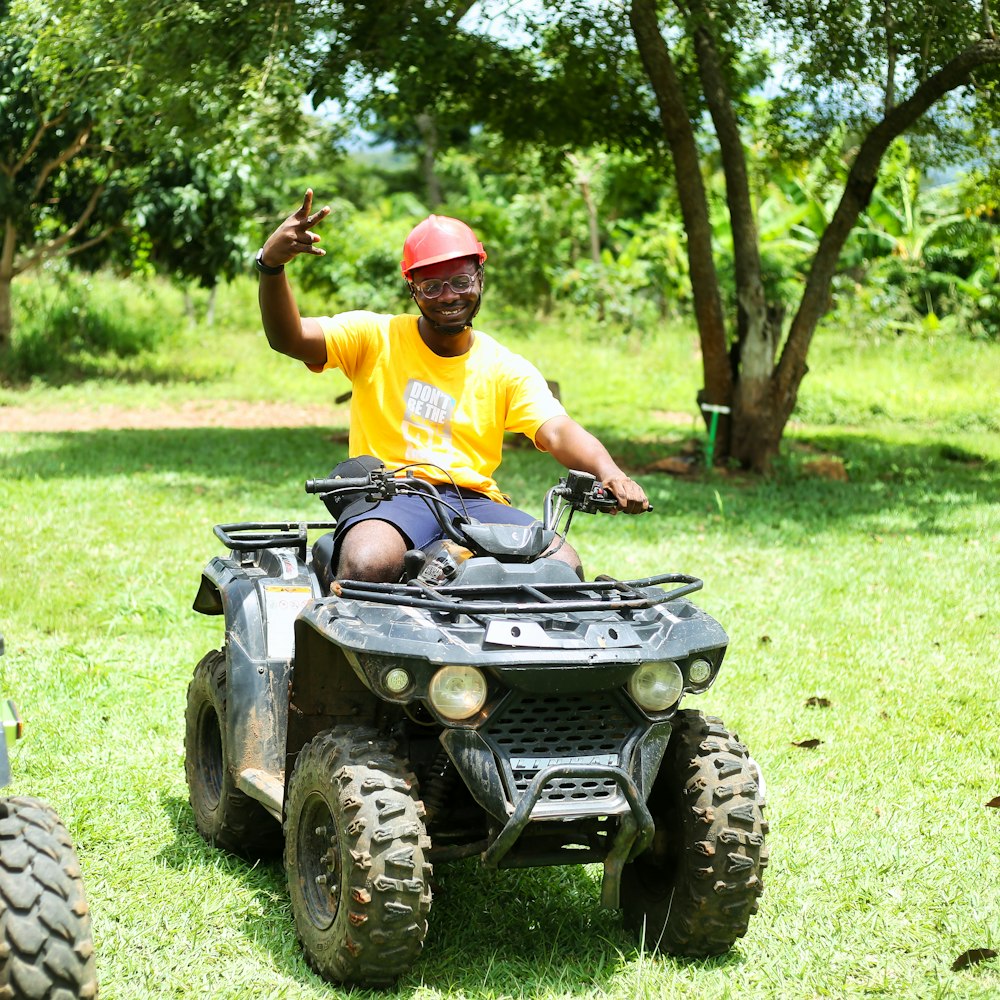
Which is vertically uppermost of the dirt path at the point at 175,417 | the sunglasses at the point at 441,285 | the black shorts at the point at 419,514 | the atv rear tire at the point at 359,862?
the sunglasses at the point at 441,285

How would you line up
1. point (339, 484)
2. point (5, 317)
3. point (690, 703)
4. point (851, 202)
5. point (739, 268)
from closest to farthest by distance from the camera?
1. point (339, 484)
2. point (690, 703)
3. point (851, 202)
4. point (739, 268)
5. point (5, 317)

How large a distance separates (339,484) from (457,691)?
70 centimetres

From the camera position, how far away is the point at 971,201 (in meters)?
16.6

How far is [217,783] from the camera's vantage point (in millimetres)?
4309

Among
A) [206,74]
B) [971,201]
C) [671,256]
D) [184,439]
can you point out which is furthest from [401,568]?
[671,256]

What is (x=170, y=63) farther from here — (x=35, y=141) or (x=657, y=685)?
(x=657, y=685)

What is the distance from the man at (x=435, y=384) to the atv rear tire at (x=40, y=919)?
1273 millimetres

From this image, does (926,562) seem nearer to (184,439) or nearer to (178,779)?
(178,779)

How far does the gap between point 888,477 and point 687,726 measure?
32.2ft

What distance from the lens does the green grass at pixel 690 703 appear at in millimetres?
3490

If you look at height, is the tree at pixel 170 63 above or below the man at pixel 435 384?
above

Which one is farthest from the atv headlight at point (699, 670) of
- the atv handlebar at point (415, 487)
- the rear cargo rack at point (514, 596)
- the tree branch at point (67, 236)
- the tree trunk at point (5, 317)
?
the tree trunk at point (5, 317)

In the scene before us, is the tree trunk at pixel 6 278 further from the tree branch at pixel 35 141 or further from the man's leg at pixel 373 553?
the man's leg at pixel 373 553

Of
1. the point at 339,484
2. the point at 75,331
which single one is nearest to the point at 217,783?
the point at 339,484
